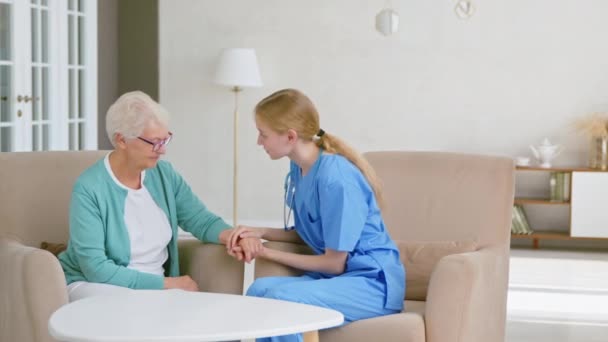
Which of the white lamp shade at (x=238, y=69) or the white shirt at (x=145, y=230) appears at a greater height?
the white lamp shade at (x=238, y=69)

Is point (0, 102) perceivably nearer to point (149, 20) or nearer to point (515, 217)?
point (515, 217)

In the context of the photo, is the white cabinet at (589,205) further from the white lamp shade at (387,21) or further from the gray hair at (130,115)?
the gray hair at (130,115)

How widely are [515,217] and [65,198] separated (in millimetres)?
Answer: 4751

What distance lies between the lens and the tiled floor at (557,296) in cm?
542

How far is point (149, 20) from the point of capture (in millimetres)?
10953

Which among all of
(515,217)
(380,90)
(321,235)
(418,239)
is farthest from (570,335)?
(380,90)

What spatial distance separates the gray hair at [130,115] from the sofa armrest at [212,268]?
1.67ft

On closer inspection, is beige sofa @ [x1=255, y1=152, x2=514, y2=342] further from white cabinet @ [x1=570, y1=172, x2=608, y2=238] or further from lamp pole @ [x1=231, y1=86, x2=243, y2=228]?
lamp pole @ [x1=231, y1=86, x2=243, y2=228]

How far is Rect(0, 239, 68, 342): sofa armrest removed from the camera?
3.23 metres

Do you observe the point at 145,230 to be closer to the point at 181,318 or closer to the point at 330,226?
the point at 330,226

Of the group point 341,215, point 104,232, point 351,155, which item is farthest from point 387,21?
point 104,232

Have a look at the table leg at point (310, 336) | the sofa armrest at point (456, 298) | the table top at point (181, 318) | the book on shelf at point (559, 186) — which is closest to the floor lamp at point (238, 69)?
the book on shelf at point (559, 186)

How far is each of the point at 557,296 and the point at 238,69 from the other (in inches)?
116

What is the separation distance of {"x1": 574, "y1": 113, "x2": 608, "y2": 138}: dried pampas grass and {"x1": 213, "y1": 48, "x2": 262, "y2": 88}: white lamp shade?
2.37 metres
